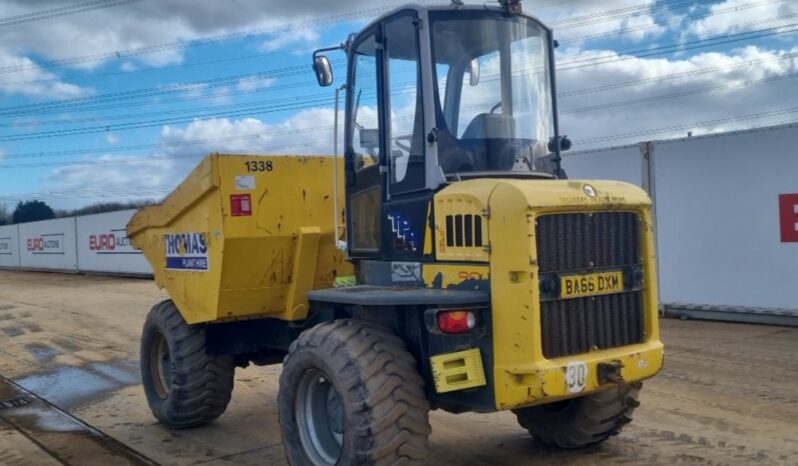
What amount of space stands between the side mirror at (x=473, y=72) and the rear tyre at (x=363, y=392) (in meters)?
1.66

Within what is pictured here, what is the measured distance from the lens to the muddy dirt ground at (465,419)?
5.79 m

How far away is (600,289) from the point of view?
4641 millimetres

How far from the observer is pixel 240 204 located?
19.7 ft

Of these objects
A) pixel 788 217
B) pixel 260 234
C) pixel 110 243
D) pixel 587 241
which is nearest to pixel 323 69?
pixel 260 234

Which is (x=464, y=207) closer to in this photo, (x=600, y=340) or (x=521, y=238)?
(x=521, y=238)

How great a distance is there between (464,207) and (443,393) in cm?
107

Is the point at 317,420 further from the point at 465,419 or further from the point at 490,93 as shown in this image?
the point at 490,93

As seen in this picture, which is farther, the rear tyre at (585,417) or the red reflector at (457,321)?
the rear tyre at (585,417)

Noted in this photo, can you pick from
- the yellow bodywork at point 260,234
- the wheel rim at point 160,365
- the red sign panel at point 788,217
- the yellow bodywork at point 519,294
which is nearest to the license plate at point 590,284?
the yellow bodywork at point 519,294

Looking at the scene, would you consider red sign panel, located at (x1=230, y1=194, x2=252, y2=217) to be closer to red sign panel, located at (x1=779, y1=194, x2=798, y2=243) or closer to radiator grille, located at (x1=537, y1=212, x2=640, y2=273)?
radiator grille, located at (x1=537, y1=212, x2=640, y2=273)

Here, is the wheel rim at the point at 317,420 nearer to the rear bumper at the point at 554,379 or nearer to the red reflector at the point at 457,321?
the red reflector at the point at 457,321

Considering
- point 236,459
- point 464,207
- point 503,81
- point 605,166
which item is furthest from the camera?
point 605,166

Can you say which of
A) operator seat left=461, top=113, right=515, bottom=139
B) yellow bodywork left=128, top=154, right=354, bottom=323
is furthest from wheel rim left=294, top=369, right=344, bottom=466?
operator seat left=461, top=113, right=515, bottom=139

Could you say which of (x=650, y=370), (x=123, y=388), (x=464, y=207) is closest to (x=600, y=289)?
(x=650, y=370)
